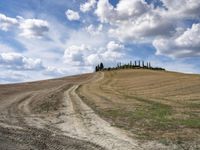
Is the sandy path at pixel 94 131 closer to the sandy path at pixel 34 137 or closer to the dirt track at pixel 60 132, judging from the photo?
the dirt track at pixel 60 132

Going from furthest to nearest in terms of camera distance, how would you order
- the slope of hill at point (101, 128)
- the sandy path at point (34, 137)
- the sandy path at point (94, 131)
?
the sandy path at point (94, 131)
the slope of hill at point (101, 128)
the sandy path at point (34, 137)

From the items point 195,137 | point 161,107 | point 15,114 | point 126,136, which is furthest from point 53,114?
point 195,137

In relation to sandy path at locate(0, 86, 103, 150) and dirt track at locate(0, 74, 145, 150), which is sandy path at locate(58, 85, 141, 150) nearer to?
dirt track at locate(0, 74, 145, 150)

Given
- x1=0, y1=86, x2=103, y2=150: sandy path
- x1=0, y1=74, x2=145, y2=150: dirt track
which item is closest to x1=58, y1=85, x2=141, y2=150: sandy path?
x1=0, y1=74, x2=145, y2=150: dirt track

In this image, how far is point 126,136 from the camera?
49.3 ft

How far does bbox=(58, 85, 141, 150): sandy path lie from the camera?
13377mm

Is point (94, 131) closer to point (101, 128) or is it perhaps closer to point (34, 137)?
point (101, 128)

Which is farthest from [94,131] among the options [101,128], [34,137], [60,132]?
[34,137]

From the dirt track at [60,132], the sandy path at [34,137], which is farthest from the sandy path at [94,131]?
the sandy path at [34,137]

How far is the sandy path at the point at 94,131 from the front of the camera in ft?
43.9

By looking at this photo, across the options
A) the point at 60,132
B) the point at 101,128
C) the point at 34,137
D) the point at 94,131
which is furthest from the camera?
the point at 101,128

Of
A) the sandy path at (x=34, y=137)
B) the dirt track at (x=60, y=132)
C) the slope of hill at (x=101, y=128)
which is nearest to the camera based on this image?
the sandy path at (x=34, y=137)

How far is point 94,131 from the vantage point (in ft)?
52.6

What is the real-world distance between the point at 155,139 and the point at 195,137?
1529 millimetres
